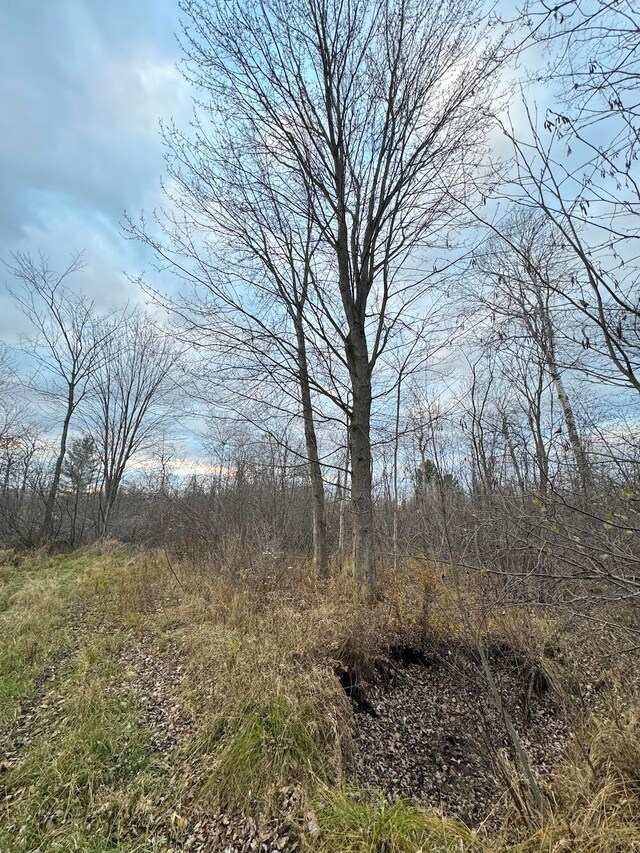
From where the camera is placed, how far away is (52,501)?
12703 mm

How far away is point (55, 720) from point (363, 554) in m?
3.55

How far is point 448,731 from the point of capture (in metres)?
3.41

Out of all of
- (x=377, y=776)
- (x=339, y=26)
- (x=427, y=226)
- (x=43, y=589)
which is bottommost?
(x=377, y=776)

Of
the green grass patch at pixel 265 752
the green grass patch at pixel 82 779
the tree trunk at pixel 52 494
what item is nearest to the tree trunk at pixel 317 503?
the green grass patch at pixel 265 752

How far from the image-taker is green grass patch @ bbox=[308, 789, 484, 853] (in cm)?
185

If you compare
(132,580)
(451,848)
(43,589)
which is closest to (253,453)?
(132,580)

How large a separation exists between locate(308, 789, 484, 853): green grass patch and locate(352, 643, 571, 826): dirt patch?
0.53 meters

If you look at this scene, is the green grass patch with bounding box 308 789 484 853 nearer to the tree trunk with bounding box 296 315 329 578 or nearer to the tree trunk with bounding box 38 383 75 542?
the tree trunk with bounding box 296 315 329 578

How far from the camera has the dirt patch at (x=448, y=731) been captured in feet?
8.98

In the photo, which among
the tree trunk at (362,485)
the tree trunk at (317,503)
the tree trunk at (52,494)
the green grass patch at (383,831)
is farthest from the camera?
the tree trunk at (52,494)

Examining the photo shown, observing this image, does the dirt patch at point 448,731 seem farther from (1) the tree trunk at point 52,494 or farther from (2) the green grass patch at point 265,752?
(1) the tree trunk at point 52,494

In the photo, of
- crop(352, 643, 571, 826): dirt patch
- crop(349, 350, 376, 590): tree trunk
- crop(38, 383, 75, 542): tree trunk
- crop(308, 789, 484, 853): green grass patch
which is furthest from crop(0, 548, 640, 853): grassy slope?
crop(38, 383, 75, 542): tree trunk

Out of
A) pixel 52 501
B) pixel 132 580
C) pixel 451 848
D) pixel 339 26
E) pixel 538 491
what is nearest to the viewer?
pixel 451 848

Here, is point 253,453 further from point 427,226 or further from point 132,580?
point 427,226
